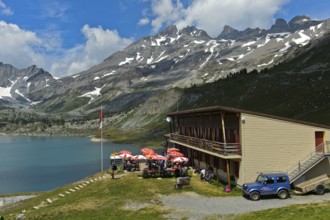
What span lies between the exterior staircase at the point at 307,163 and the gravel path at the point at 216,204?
337 centimetres

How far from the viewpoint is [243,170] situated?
41.8 metres

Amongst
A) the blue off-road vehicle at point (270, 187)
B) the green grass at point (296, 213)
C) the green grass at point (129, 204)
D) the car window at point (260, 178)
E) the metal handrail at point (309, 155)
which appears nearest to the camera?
the green grass at point (296, 213)

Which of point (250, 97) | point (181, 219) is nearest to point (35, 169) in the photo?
point (181, 219)

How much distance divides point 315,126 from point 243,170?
9.43 metres

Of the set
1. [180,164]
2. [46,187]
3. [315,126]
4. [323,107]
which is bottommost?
[46,187]

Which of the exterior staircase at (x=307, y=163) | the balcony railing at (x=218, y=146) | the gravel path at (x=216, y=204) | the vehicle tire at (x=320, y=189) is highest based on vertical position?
the balcony railing at (x=218, y=146)

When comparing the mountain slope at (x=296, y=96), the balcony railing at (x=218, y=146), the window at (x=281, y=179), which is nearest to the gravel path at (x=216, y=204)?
the window at (x=281, y=179)

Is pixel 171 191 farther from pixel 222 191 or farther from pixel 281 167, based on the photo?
pixel 281 167

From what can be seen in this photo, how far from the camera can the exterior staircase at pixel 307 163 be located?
1601 inches

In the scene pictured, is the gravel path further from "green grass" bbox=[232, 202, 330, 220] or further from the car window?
"green grass" bbox=[232, 202, 330, 220]

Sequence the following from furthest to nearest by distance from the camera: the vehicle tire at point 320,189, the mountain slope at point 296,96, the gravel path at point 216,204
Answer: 1. the mountain slope at point 296,96
2. the vehicle tire at point 320,189
3. the gravel path at point 216,204

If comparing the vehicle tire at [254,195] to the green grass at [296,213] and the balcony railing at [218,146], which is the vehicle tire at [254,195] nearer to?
the green grass at [296,213]

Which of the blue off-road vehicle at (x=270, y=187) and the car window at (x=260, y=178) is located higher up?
the car window at (x=260, y=178)

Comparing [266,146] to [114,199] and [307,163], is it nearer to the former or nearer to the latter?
[307,163]
